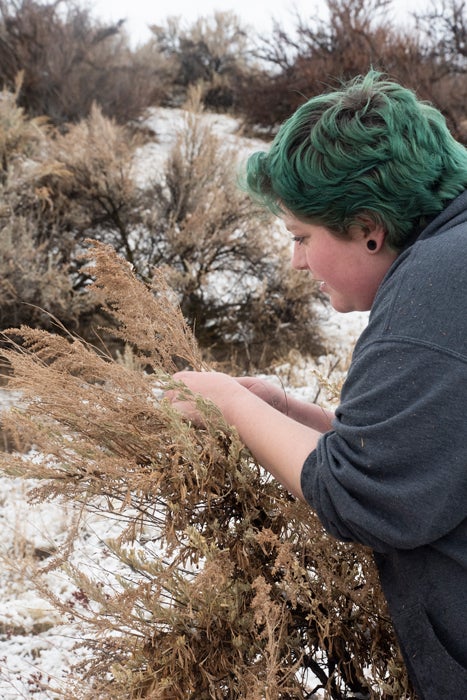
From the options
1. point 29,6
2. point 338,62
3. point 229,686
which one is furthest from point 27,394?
point 29,6

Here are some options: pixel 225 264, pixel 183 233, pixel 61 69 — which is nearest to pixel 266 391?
pixel 183 233

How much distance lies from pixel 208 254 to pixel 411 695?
4594mm

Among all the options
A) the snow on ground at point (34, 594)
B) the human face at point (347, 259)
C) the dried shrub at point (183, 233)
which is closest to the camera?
the human face at point (347, 259)

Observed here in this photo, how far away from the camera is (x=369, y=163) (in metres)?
1.14

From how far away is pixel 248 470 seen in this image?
1271 millimetres

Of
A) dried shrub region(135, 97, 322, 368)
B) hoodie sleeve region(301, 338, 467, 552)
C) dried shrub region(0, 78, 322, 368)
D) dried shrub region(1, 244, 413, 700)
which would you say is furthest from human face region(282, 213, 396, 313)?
dried shrub region(135, 97, 322, 368)

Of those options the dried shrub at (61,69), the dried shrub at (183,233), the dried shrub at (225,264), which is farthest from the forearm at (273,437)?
the dried shrub at (61,69)

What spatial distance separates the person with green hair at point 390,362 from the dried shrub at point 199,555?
118 millimetres

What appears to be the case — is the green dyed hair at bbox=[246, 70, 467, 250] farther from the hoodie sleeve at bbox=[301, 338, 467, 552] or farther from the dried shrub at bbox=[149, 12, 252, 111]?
the dried shrub at bbox=[149, 12, 252, 111]

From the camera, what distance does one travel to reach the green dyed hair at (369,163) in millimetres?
1130

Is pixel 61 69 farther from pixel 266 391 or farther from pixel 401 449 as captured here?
pixel 401 449

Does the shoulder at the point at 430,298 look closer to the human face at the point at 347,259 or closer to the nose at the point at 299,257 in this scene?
the human face at the point at 347,259

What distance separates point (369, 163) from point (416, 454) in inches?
21.5

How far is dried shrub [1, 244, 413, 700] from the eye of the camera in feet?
3.95
